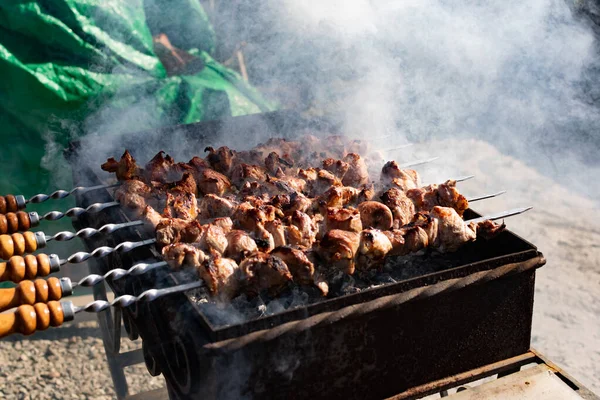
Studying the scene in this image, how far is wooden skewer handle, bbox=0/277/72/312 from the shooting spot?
6.68ft

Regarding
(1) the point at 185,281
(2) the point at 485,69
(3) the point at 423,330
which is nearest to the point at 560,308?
(2) the point at 485,69

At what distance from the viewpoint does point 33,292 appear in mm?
2059

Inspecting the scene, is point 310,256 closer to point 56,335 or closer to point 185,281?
point 185,281

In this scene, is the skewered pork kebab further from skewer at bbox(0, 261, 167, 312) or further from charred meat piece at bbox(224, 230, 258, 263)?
skewer at bbox(0, 261, 167, 312)

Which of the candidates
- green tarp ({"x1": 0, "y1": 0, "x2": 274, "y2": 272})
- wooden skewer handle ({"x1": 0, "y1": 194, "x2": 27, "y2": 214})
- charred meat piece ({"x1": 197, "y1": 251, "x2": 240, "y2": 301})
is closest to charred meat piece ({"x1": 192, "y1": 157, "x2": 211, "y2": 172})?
wooden skewer handle ({"x1": 0, "y1": 194, "x2": 27, "y2": 214})

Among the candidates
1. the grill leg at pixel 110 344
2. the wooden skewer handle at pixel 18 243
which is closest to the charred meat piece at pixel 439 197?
the wooden skewer handle at pixel 18 243

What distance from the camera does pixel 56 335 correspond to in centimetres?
498

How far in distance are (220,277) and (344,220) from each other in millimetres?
687

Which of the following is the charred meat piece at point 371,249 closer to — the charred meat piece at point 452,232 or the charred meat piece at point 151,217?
the charred meat piece at point 452,232

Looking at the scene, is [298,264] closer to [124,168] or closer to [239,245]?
[239,245]

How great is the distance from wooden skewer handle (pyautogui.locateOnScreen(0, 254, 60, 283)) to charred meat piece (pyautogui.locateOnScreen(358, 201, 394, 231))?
136 cm

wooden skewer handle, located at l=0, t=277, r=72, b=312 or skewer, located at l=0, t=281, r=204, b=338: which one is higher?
wooden skewer handle, located at l=0, t=277, r=72, b=312

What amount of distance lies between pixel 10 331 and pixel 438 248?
69.9 inches

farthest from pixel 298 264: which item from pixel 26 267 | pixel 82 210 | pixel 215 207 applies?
pixel 82 210
